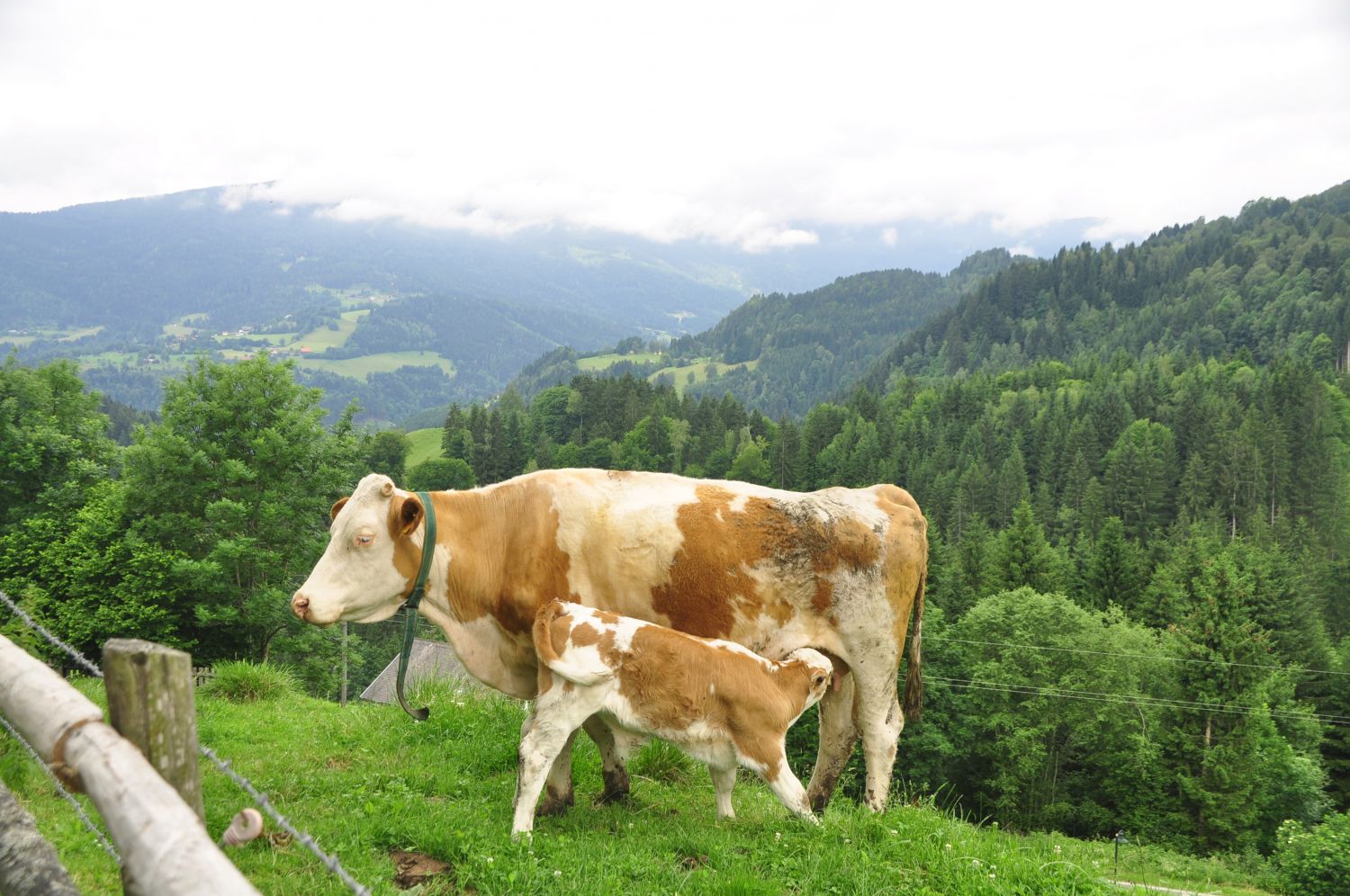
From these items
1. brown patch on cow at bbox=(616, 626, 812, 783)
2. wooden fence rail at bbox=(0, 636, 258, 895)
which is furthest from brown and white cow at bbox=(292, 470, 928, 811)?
wooden fence rail at bbox=(0, 636, 258, 895)

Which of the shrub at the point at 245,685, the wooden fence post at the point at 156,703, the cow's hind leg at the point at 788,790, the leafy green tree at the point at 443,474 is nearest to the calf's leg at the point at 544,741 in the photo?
the cow's hind leg at the point at 788,790

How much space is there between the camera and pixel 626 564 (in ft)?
25.3

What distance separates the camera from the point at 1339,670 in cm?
5922

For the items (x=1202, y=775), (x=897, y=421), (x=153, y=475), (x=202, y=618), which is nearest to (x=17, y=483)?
(x=153, y=475)

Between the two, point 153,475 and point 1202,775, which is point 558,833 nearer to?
point 153,475

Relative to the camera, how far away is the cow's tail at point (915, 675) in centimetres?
888

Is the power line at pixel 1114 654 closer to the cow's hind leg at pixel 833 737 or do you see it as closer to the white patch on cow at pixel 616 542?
the cow's hind leg at pixel 833 737

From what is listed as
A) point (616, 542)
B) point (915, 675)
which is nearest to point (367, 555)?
point (616, 542)

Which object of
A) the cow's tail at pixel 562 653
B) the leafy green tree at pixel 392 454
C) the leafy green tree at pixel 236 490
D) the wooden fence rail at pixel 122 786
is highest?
the wooden fence rail at pixel 122 786

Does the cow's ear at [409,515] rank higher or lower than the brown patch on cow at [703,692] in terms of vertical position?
higher

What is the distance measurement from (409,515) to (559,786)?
2.69 metres

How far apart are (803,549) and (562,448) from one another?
130m

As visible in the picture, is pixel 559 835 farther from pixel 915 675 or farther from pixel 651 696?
pixel 915 675

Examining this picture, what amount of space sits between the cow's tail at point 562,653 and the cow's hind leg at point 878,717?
101 inches
